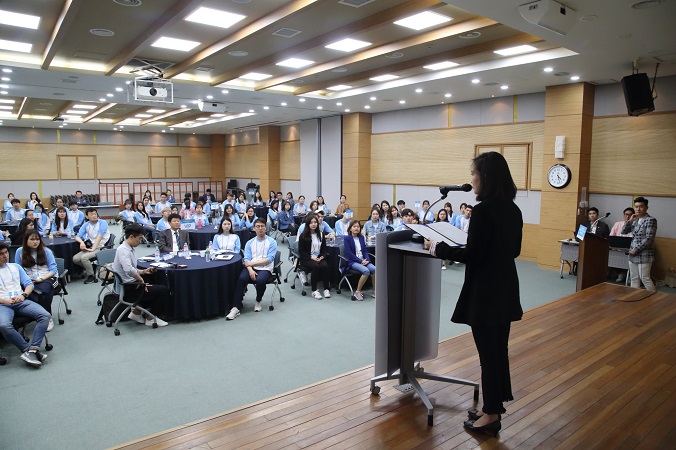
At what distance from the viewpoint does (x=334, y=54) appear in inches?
315

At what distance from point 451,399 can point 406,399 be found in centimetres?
34

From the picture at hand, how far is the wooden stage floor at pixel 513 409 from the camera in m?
2.89

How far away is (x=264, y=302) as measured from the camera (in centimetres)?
718

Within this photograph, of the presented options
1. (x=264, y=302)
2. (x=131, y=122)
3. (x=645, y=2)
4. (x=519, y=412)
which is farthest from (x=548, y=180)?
(x=131, y=122)

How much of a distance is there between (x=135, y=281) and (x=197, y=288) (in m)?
0.79

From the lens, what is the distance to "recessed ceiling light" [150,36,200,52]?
23.4 feet

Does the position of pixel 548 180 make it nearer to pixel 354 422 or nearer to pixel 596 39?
pixel 596 39

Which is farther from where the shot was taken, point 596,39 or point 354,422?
point 596,39

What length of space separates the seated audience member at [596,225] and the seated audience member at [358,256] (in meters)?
4.69

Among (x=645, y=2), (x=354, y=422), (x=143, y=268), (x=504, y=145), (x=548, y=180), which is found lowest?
(x=354, y=422)

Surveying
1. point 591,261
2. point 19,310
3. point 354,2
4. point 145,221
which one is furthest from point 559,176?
point 145,221

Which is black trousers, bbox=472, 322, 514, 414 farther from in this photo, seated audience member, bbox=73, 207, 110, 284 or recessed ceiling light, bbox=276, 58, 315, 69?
seated audience member, bbox=73, 207, 110, 284

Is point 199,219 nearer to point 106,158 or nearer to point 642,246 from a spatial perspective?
point 642,246

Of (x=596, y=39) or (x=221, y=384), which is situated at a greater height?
(x=596, y=39)
